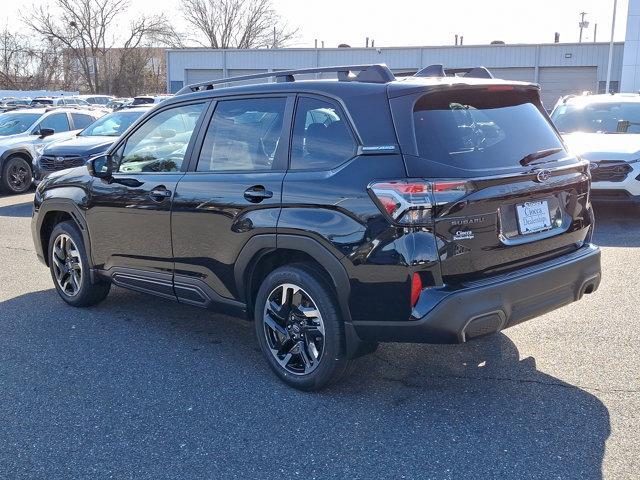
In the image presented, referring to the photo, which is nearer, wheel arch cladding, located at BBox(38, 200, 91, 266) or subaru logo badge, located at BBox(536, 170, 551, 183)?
subaru logo badge, located at BBox(536, 170, 551, 183)

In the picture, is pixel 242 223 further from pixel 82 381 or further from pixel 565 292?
pixel 565 292

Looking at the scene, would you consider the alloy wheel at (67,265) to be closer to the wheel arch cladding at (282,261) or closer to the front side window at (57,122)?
the wheel arch cladding at (282,261)

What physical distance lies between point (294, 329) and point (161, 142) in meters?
1.88

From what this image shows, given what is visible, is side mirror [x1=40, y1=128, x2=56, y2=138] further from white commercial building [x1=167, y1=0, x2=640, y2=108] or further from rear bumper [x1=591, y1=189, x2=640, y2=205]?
white commercial building [x1=167, y1=0, x2=640, y2=108]

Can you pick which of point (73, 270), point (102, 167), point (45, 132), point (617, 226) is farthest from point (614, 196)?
point (45, 132)

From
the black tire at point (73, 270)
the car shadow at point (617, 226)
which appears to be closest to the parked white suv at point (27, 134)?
the black tire at point (73, 270)

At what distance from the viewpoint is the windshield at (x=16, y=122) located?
14703 mm

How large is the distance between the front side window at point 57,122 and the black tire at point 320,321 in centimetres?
1244

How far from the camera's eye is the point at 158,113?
5.05 metres

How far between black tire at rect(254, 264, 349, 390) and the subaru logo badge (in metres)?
1.36

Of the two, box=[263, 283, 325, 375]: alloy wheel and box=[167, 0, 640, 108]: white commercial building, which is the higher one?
box=[167, 0, 640, 108]: white commercial building

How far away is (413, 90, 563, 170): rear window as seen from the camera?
3619 millimetres

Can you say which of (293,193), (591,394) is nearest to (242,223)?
(293,193)

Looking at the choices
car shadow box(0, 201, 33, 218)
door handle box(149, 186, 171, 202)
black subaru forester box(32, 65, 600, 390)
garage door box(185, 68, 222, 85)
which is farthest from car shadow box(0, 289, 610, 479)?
garage door box(185, 68, 222, 85)
